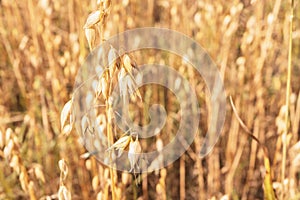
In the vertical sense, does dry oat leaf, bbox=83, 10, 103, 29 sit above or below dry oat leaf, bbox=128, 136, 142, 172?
above

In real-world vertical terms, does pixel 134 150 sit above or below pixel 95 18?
below

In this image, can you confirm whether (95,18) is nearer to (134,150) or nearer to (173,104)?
(134,150)

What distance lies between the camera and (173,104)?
145cm

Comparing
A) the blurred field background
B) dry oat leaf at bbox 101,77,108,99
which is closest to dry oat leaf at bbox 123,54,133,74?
dry oat leaf at bbox 101,77,108,99

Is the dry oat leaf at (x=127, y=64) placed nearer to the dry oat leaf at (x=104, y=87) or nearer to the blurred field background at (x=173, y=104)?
the dry oat leaf at (x=104, y=87)

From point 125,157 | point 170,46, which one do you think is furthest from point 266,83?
point 125,157

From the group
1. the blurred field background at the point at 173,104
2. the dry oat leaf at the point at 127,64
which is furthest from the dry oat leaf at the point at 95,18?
the blurred field background at the point at 173,104

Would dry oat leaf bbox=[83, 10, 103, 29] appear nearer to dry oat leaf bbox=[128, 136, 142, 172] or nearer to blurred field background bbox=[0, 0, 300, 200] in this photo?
dry oat leaf bbox=[128, 136, 142, 172]

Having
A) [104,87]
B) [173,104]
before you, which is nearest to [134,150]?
[104,87]

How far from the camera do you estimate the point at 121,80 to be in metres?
0.53

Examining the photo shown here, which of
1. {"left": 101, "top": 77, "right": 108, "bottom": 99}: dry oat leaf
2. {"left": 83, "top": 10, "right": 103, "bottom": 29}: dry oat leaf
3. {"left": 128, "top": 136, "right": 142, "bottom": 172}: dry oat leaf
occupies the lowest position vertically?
{"left": 128, "top": 136, "right": 142, "bottom": 172}: dry oat leaf

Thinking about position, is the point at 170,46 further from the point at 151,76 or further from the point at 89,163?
the point at 89,163

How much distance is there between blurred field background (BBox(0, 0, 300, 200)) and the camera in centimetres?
116

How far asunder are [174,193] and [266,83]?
488mm
